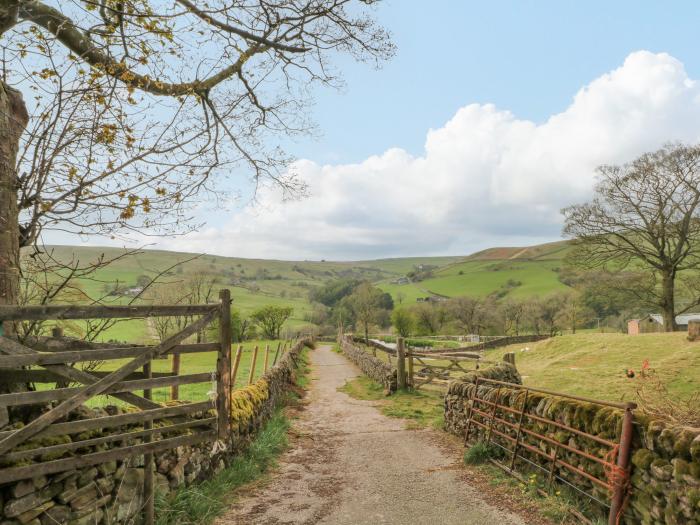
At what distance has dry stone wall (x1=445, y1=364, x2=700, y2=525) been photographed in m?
4.31

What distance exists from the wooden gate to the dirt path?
149 cm

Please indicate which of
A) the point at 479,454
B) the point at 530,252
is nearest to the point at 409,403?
the point at 479,454

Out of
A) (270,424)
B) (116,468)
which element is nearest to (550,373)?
(270,424)

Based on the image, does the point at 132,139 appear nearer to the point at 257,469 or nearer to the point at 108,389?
the point at 108,389

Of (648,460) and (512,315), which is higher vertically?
(648,460)

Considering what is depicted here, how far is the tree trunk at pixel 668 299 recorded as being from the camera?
23781mm

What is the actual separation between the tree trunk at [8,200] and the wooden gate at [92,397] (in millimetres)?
753

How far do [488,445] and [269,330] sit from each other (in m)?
64.0

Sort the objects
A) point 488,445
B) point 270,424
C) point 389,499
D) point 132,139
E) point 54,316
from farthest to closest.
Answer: point 270,424 < point 488,445 < point 389,499 < point 132,139 < point 54,316

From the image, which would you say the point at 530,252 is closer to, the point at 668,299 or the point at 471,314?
the point at 471,314

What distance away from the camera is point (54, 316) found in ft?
14.9

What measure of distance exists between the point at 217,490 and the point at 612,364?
1551 cm

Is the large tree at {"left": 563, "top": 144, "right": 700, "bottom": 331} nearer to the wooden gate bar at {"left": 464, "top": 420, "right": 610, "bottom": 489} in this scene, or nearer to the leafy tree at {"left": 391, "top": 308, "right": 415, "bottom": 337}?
the wooden gate bar at {"left": 464, "top": 420, "right": 610, "bottom": 489}

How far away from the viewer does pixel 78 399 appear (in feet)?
14.5
